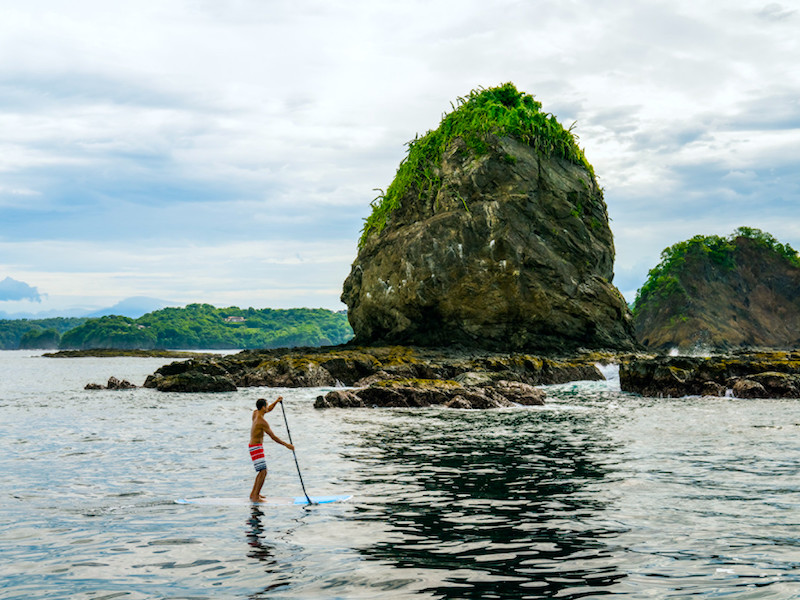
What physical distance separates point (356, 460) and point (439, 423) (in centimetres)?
853

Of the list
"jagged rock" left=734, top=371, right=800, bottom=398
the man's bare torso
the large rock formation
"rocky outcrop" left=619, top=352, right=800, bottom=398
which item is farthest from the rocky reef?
→ the large rock formation

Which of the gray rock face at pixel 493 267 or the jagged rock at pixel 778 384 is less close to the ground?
the gray rock face at pixel 493 267

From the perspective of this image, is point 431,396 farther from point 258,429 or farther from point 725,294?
point 725,294

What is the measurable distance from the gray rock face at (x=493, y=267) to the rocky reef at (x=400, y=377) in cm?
628

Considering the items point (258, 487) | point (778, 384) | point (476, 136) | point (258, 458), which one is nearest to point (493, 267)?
point (476, 136)

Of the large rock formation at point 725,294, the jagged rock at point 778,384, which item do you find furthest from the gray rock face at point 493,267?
the large rock formation at point 725,294

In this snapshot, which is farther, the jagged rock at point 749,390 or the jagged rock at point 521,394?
the jagged rock at point 749,390

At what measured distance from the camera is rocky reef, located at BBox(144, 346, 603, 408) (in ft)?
110

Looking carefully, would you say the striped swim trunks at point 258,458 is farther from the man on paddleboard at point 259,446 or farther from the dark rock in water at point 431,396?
the dark rock in water at point 431,396

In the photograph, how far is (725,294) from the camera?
9906 cm

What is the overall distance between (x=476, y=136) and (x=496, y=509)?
192ft

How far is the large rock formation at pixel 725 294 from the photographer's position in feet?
306

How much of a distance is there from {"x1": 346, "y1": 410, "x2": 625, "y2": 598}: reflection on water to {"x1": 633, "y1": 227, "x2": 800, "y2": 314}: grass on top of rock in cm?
8149

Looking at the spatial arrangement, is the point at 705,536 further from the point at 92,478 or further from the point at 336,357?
the point at 336,357
